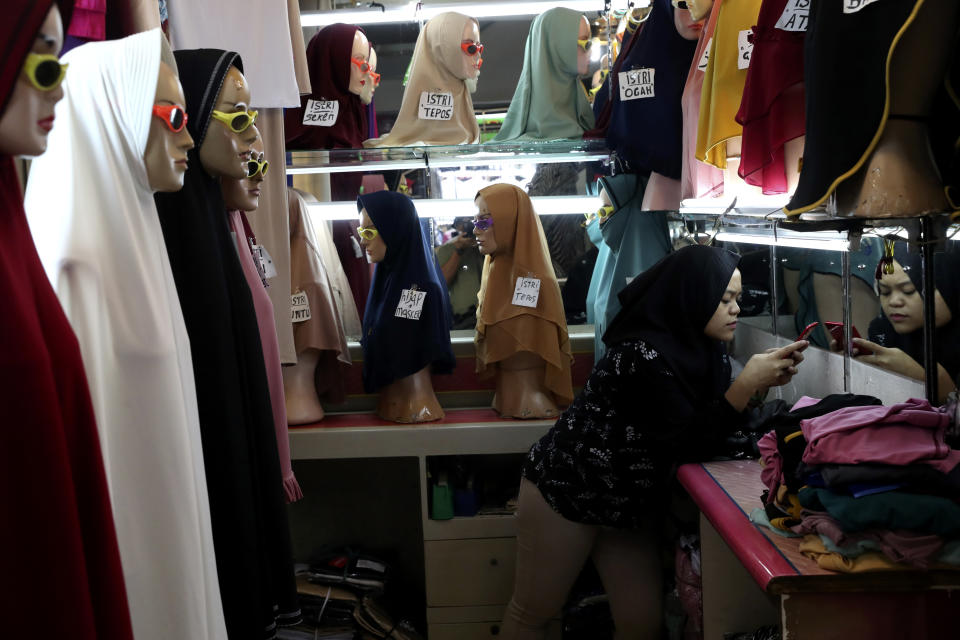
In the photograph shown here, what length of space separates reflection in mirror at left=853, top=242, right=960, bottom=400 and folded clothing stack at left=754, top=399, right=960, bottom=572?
282mm

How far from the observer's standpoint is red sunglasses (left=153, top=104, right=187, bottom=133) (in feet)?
4.58

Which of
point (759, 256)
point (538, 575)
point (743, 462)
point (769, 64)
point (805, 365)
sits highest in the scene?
point (769, 64)

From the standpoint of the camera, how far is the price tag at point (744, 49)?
2.23m

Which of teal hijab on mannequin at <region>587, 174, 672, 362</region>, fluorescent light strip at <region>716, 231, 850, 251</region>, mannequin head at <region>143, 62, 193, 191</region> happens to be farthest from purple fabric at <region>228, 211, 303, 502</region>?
teal hijab on mannequin at <region>587, 174, 672, 362</region>

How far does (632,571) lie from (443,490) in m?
0.88

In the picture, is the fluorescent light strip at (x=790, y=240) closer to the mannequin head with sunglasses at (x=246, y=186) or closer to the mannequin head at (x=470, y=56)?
the mannequin head at (x=470, y=56)

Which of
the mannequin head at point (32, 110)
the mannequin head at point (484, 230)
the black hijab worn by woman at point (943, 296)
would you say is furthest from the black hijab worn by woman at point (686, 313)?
the mannequin head at point (32, 110)

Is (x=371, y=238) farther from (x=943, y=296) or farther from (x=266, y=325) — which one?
(x=943, y=296)

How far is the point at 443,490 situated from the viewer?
332 cm

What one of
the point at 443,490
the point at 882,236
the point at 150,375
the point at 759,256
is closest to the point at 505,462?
the point at 443,490

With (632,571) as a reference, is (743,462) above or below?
above

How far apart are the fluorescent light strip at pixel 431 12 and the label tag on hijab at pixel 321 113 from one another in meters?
0.69

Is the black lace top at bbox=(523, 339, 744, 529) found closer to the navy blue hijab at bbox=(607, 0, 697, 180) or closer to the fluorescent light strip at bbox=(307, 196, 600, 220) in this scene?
the navy blue hijab at bbox=(607, 0, 697, 180)

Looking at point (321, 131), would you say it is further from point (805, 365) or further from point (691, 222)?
point (805, 365)
